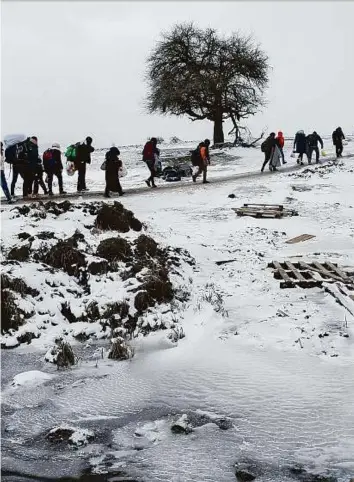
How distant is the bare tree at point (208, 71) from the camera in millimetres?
32662

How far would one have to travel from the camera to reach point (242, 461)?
4.13 m

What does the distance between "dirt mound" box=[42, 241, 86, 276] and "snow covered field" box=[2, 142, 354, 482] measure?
397 mm

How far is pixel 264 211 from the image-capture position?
14.1 metres

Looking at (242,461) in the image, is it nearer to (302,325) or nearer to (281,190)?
(302,325)

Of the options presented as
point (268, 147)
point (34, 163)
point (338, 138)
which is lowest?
point (34, 163)

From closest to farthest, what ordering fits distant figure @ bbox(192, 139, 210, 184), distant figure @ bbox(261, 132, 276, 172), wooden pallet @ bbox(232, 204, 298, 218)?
wooden pallet @ bbox(232, 204, 298, 218), distant figure @ bbox(192, 139, 210, 184), distant figure @ bbox(261, 132, 276, 172)

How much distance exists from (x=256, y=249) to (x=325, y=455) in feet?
23.4

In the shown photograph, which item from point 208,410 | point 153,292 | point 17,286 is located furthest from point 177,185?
point 208,410

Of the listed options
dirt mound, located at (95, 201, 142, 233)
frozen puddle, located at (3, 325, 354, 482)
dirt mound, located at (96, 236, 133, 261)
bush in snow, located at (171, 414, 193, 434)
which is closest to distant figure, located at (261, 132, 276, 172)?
dirt mound, located at (95, 201, 142, 233)

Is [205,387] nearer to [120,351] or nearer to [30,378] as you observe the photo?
[120,351]

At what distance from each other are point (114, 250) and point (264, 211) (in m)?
6.09

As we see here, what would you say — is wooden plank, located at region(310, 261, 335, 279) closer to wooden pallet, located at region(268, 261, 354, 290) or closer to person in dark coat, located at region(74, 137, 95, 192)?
wooden pallet, located at region(268, 261, 354, 290)

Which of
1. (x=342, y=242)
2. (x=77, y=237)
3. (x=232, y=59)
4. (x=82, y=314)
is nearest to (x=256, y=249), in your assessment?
(x=342, y=242)

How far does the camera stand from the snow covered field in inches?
165
